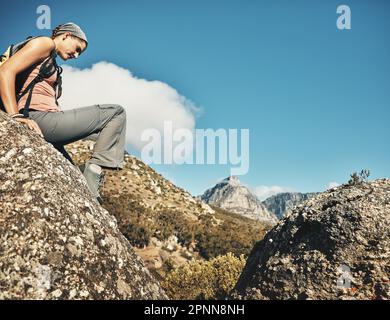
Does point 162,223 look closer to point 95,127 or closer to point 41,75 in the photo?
point 95,127

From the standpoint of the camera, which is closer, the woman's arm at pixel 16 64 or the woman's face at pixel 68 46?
the woman's arm at pixel 16 64

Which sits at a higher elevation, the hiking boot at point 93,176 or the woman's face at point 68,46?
the woman's face at point 68,46

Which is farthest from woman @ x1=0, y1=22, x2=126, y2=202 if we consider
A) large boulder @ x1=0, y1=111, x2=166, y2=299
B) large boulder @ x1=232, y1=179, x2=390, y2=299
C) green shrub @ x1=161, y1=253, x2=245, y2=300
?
green shrub @ x1=161, y1=253, x2=245, y2=300

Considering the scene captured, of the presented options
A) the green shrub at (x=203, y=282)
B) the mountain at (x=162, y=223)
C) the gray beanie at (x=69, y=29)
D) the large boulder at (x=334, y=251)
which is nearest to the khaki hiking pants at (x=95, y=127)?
the gray beanie at (x=69, y=29)

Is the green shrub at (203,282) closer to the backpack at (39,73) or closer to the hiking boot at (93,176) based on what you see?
the hiking boot at (93,176)

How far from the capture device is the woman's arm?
3699 millimetres

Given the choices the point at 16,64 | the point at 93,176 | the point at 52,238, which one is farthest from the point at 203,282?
the point at 16,64

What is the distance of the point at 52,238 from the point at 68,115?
178 centimetres

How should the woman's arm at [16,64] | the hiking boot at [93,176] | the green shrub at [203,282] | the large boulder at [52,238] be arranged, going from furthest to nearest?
1. the green shrub at [203,282]
2. the hiking boot at [93,176]
3. the woman's arm at [16,64]
4. the large boulder at [52,238]

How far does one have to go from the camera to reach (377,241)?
5.17 m

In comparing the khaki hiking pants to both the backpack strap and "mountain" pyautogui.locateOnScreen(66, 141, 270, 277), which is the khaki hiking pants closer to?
the backpack strap

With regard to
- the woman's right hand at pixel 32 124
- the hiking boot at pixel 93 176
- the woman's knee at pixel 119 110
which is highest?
the woman's knee at pixel 119 110

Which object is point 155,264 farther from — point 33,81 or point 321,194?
point 33,81

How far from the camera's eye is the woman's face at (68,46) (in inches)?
167
